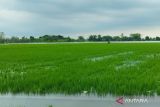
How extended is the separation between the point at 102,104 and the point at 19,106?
1356 millimetres

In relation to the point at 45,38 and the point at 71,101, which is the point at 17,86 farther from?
the point at 45,38

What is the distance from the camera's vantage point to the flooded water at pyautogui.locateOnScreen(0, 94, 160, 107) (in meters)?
6.94

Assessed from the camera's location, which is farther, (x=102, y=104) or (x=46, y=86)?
(x=46, y=86)

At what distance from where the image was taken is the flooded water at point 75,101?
273 inches

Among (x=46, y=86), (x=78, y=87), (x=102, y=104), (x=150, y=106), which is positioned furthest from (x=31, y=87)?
(x=150, y=106)

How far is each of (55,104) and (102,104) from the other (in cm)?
79

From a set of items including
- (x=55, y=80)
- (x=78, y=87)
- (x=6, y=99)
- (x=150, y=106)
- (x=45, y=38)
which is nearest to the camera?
(x=150, y=106)

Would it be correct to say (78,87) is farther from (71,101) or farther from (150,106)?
(150,106)

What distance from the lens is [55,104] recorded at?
7.09 metres

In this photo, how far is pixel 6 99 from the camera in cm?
784

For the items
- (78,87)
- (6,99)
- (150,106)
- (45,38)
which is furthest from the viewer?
(45,38)

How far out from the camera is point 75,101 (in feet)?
24.0

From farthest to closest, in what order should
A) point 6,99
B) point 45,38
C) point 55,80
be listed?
point 45,38 < point 55,80 < point 6,99

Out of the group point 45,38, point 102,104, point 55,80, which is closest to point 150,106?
point 102,104
